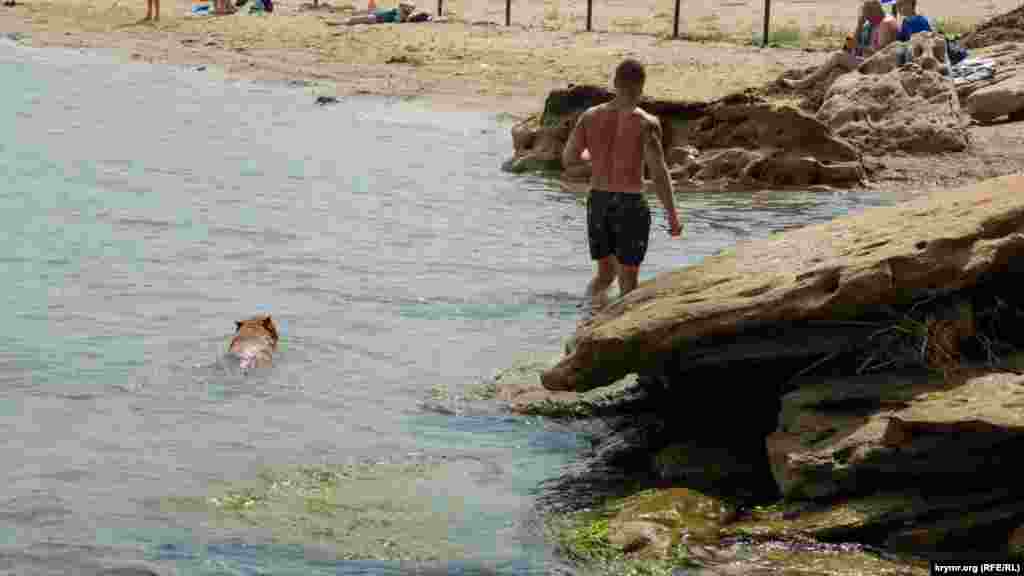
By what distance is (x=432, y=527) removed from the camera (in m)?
6.86

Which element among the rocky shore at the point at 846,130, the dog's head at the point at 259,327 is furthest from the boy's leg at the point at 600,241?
the rocky shore at the point at 846,130

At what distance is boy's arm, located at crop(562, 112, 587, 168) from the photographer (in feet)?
30.2

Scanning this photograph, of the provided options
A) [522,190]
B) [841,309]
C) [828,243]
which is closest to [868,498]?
[841,309]

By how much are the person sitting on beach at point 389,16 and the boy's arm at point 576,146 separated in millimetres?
24276

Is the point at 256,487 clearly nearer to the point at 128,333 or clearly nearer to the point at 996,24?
the point at 128,333

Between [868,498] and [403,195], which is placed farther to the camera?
[403,195]

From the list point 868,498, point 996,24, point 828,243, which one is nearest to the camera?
point 868,498

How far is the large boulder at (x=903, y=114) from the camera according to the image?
18.3m

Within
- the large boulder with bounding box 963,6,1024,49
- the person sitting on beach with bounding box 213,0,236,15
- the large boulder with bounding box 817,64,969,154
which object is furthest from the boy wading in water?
the person sitting on beach with bounding box 213,0,236,15

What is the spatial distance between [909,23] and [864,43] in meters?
0.67

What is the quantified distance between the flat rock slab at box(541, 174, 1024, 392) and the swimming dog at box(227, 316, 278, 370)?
271 cm

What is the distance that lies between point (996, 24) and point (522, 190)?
8.76m

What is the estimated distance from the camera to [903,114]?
18.8m

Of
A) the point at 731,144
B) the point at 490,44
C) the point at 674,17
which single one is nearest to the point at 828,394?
the point at 731,144
